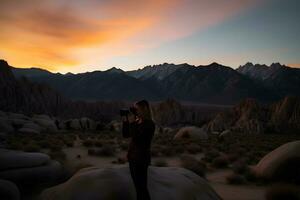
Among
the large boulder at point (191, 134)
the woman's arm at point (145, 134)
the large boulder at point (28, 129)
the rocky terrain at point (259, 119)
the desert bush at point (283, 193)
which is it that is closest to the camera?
the woman's arm at point (145, 134)

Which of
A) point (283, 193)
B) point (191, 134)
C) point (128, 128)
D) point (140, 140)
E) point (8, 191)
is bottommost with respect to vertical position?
point (191, 134)

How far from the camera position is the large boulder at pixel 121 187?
5.97 m

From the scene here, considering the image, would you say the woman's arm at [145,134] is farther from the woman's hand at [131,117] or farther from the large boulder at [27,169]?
the large boulder at [27,169]

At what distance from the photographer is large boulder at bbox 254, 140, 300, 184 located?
421 inches

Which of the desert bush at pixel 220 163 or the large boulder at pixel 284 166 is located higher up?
the large boulder at pixel 284 166

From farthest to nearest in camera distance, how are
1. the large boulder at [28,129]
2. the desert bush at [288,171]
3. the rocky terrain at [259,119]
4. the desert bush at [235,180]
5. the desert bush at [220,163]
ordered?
the rocky terrain at [259,119], the large boulder at [28,129], the desert bush at [220,163], the desert bush at [235,180], the desert bush at [288,171]

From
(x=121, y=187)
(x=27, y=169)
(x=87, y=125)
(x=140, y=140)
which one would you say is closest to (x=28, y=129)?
(x=87, y=125)

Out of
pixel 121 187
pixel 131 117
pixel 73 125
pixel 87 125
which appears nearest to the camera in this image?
pixel 131 117

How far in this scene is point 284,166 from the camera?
10.9 meters

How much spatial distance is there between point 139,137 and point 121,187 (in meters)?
1.14

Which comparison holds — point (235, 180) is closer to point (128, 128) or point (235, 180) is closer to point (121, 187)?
point (121, 187)

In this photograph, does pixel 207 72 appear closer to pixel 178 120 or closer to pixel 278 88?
pixel 278 88

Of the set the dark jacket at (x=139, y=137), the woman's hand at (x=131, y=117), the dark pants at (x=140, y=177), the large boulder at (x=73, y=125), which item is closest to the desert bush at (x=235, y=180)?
the dark pants at (x=140, y=177)

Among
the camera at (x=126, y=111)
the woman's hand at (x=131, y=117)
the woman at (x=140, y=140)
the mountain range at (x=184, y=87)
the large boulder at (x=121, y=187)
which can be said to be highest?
the mountain range at (x=184, y=87)
